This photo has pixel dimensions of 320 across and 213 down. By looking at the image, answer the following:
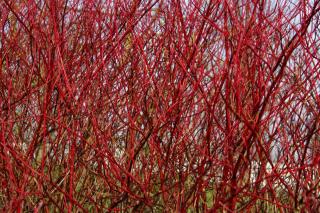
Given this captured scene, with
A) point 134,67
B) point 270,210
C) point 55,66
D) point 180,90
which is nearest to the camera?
point 180,90

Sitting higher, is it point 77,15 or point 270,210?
point 77,15

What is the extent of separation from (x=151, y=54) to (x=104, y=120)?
2.49 ft

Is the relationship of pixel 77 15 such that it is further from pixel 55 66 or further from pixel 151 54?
pixel 55 66

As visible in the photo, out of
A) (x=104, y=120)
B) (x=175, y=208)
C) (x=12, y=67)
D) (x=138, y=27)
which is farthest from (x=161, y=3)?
(x=175, y=208)

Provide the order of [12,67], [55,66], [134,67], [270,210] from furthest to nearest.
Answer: [12,67], [270,210], [134,67], [55,66]

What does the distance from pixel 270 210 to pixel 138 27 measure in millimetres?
1657

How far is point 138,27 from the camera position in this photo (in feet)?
14.3

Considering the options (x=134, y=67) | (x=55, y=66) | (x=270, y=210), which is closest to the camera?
(x=55, y=66)

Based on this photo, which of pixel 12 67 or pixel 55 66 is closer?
pixel 55 66

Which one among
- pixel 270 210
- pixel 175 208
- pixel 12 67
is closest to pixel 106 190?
pixel 175 208

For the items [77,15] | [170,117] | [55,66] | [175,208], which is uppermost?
[77,15]

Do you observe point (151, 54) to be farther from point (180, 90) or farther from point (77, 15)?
point (180, 90)

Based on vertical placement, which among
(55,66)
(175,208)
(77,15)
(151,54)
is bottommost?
(175,208)

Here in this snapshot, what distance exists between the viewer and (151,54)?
427 cm
